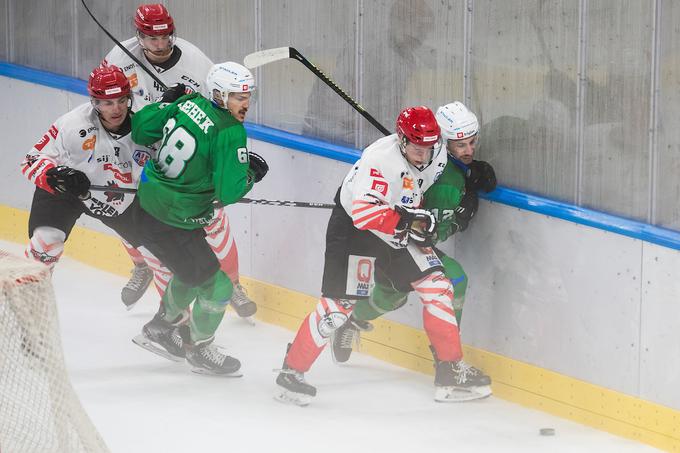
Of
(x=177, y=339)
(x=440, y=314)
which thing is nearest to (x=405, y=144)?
(x=440, y=314)

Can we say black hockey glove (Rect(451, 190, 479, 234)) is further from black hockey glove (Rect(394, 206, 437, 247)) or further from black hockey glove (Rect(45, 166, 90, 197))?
black hockey glove (Rect(45, 166, 90, 197))

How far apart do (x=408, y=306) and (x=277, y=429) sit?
1015 mm

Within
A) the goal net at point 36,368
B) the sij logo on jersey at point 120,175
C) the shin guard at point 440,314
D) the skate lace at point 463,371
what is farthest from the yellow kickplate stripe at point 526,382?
the goal net at point 36,368

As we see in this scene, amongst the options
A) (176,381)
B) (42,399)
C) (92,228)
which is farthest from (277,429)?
(92,228)

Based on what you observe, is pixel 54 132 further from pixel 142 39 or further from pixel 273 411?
pixel 273 411

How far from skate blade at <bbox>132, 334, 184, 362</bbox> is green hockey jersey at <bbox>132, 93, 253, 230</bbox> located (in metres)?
0.62

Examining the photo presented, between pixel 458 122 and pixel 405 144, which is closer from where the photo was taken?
pixel 405 144

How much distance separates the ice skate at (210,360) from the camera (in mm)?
5652

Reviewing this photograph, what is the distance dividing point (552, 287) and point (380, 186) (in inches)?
28.6

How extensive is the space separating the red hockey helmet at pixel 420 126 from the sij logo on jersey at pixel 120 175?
1.20 meters

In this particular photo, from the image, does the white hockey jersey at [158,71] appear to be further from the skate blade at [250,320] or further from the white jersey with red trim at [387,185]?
the white jersey with red trim at [387,185]

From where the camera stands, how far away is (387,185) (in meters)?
5.04

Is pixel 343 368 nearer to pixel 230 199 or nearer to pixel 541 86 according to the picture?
pixel 230 199

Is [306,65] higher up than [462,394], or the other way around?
[306,65]
